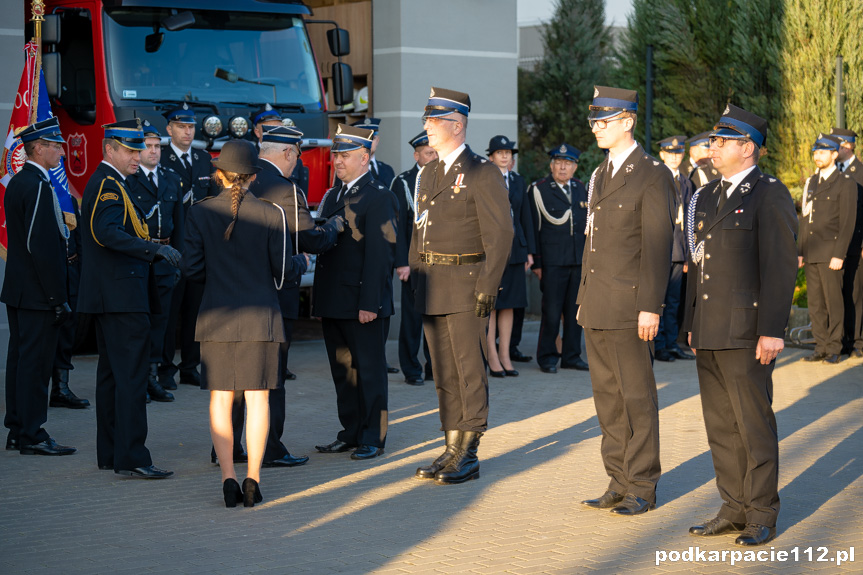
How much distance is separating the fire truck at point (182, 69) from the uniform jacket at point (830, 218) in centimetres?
510

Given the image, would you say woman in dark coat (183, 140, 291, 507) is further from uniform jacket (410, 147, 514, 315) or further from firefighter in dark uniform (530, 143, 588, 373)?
firefighter in dark uniform (530, 143, 588, 373)

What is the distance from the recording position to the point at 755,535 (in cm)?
556

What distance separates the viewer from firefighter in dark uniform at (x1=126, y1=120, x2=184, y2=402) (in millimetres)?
9070

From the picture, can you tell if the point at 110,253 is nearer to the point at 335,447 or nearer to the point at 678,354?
the point at 335,447

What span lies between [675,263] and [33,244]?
6960 millimetres

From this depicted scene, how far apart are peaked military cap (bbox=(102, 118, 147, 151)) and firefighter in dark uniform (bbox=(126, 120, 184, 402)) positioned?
1.56 meters

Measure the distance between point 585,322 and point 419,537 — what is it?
4.99ft

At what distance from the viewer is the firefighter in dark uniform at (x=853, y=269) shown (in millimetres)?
12023

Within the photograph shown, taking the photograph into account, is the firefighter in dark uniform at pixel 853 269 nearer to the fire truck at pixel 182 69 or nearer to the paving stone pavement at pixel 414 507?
the paving stone pavement at pixel 414 507

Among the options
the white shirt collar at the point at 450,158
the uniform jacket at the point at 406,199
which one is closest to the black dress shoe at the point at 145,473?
the white shirt collar at the point at 450,158

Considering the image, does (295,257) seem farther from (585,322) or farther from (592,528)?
(592,528)

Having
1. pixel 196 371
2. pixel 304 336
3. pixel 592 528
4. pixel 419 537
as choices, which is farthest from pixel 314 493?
pixel 304 336


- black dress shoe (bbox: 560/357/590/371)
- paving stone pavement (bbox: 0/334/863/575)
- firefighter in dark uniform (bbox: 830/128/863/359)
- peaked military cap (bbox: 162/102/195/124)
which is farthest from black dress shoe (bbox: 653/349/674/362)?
peaked military cap (bbox: 162/102/195/124)

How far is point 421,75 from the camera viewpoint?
13992 millimetres
